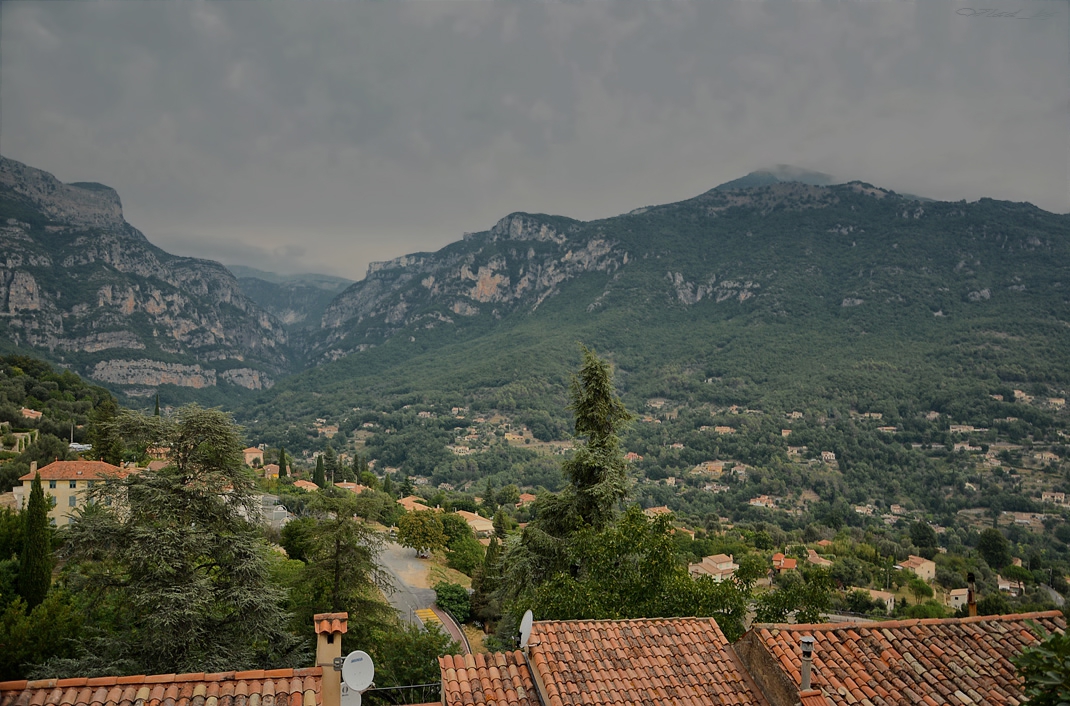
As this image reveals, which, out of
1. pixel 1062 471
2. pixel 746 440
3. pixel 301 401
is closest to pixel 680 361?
pixel 746 440

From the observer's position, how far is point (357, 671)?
18.5 ft

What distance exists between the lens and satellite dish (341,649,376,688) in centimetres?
555

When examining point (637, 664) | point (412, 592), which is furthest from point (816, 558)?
point (637, 664)

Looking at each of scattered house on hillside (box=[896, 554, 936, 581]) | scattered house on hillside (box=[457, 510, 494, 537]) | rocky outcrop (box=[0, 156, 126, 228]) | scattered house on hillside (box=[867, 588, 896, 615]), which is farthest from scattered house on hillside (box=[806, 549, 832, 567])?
rocky outcrop (box=[0, 156, 126, 228])

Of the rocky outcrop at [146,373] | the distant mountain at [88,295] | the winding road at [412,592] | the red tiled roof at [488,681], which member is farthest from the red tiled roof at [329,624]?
the rocky outcrop at [146,373]

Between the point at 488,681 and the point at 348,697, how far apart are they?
143cm

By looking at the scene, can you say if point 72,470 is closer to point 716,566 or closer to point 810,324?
point 716,566

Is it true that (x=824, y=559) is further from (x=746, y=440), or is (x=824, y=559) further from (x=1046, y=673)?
(x=746, y=440)

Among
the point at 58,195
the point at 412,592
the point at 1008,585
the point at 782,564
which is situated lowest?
the point at 1008,585

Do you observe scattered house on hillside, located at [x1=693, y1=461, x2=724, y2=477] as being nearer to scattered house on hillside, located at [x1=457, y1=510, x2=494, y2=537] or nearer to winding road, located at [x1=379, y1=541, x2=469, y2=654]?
scattered house on hillside, located at [x1=457, y1=510, x2=494, y2=537]

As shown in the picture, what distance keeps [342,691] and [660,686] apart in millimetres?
3222

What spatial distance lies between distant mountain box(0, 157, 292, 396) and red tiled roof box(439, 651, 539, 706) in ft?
508

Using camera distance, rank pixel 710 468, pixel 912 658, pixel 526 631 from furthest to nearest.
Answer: pixel 710 468 → pixel 526 631 → pixel 912 658

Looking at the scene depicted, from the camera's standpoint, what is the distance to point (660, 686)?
5.87m
